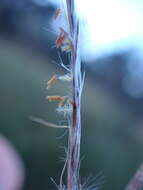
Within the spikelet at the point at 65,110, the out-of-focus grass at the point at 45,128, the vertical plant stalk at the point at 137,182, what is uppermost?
the spikelet at the point at 65,110

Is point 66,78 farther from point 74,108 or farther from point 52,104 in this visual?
point 52,104

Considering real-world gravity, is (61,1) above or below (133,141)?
above

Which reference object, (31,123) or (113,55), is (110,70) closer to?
(113,55)

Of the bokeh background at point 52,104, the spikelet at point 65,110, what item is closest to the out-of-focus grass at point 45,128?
the bokeh background at point 52,104

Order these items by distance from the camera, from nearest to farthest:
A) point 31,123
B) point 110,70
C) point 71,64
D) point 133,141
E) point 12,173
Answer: point 71,64 < point 12,173 < point 31,123 < point 133,141 < point 110,70

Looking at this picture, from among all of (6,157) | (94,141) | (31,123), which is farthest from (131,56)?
(6,157)

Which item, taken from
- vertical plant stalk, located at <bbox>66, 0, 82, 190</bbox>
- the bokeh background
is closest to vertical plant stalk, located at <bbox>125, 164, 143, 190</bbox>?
vertical plant stalk, located at <bbox>66, 0, 82, 190</bbox>

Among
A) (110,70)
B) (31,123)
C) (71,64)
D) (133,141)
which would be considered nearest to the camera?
(71,64)

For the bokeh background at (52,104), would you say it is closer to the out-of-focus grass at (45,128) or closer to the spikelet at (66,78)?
the out-of-focus grass at (45,128)
